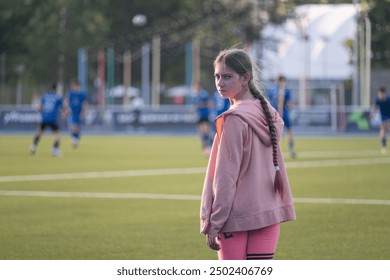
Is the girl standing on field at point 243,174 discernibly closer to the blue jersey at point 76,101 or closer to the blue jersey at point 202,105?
the blue jersey at point 202,105

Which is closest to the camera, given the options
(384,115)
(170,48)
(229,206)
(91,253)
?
(229,206)

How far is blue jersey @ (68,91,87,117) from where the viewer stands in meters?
39.9

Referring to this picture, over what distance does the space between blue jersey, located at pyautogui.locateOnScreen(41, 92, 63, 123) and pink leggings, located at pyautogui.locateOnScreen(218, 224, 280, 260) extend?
2802 centimetres

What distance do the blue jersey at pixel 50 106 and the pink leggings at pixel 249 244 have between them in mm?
28019

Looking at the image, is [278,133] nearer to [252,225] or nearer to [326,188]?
[252,225]

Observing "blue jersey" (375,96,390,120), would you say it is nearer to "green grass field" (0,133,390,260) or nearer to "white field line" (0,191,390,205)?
"green grass field" (0,133,390,260)

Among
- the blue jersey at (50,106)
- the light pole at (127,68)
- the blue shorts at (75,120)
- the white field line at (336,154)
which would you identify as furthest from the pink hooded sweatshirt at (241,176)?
the light pole at (127,68)

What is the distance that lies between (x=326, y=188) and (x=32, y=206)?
5755 millimetres

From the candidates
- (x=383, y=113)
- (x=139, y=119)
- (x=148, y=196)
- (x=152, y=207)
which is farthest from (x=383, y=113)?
(x=139, y=119)

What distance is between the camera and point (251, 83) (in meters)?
7.35

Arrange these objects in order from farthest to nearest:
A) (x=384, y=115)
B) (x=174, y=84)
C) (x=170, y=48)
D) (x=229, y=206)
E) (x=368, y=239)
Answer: (x=174, y=84) → (x=170, y=48) → (x=384, y=115) → (x=368, y=239) → (x=229, y=206)

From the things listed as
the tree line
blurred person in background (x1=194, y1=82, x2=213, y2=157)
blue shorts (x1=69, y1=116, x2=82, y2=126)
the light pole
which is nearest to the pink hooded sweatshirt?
blurred person in background (x1=194, y1=82, x2=213, y2=157)

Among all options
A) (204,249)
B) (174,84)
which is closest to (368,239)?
(204,249)

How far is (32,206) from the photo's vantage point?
17.5 metres
